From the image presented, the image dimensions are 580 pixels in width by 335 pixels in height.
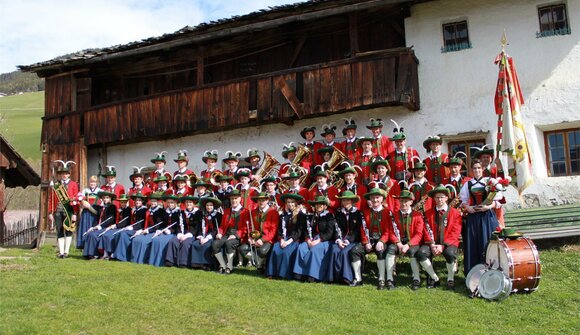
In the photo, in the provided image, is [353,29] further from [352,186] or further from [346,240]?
[346,240]

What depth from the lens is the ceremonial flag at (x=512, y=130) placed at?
31.4ft

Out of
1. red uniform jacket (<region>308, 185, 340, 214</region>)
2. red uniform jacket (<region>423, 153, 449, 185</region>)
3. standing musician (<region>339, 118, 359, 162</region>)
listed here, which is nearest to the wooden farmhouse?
standing musician (<region>339, 118, 359, 162</region>)

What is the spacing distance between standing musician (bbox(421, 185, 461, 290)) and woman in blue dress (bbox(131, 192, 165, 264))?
19.6 ft

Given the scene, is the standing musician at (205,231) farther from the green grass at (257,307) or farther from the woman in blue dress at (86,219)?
the woman in blue dress at (86,219)

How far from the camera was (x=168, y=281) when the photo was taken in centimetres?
932

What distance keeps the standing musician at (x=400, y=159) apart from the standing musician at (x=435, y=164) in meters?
0.43

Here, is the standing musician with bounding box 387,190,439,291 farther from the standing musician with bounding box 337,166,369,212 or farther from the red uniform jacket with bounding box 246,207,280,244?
the red uniform jacket with bounding box 246,207,280,244

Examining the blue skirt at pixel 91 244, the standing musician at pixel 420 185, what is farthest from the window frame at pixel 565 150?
the blue skirt at pixel 91 244

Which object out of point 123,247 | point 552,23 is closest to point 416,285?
point 123,247

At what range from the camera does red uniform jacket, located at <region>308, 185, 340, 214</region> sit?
10211 mm

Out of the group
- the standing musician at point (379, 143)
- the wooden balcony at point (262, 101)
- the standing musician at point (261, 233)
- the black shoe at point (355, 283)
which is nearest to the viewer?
the black shoe at point (355, 283)

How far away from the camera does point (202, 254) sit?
11.1 meters

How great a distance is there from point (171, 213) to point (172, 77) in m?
8.66

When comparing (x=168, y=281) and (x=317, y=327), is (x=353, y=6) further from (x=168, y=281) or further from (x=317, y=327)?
(x=317, y=327)
